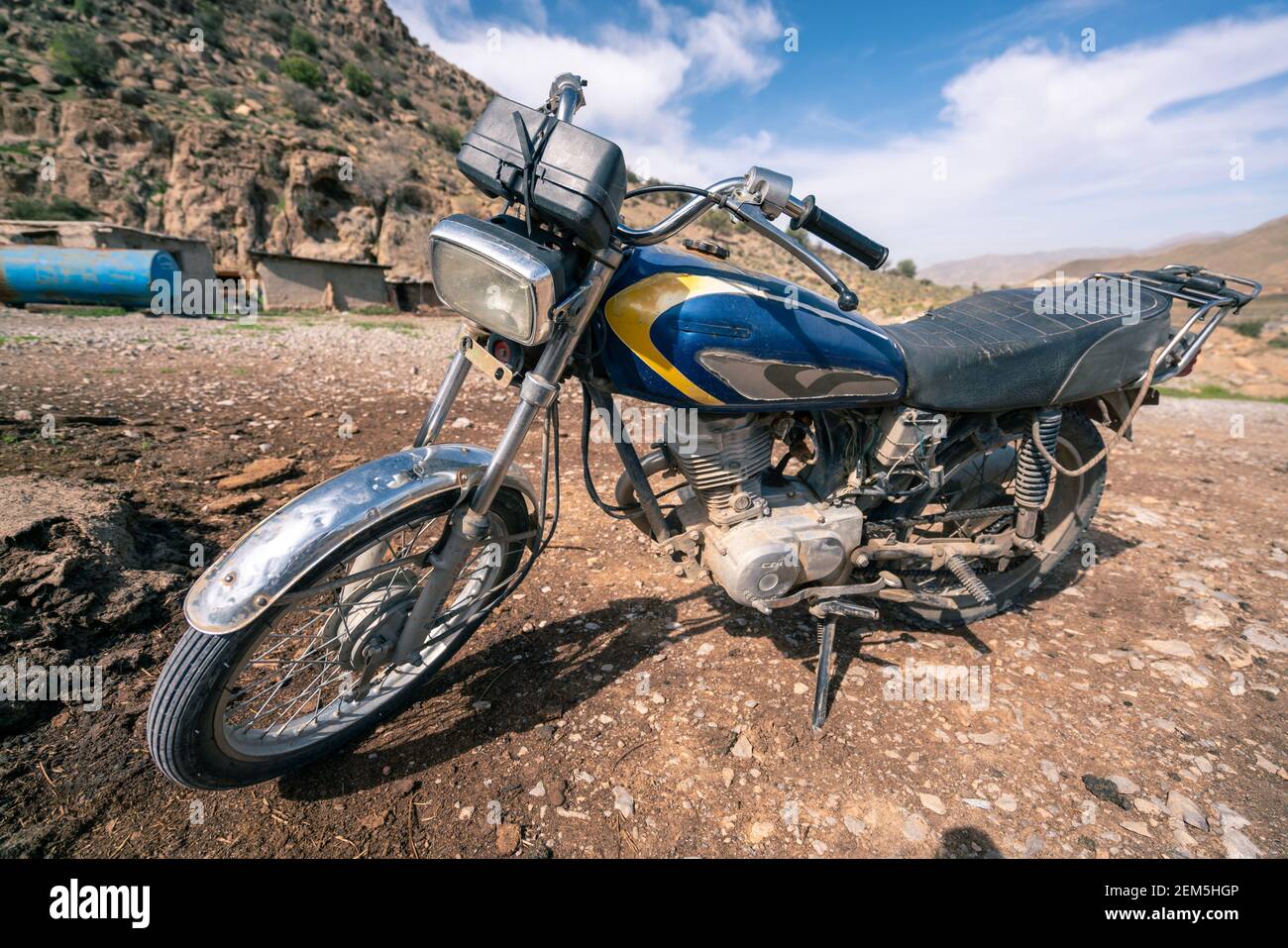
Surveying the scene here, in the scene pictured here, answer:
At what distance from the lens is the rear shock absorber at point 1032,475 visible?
262cm

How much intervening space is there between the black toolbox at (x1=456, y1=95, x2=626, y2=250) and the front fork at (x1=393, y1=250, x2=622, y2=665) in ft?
0.47

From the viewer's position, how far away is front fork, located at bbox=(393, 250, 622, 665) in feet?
5.53

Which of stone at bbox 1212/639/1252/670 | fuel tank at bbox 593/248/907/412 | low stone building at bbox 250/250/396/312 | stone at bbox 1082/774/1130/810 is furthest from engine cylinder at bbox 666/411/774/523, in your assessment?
low stone building at bbox 250/250/396/312

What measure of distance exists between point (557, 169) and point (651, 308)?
47cm

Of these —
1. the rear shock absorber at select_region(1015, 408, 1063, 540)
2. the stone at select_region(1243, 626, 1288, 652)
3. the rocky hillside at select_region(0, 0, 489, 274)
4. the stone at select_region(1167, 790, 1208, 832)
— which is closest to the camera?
the stone at select_region(1167, 790, 1208, 832)

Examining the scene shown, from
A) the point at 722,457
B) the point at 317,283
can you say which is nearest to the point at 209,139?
the point at 317,283

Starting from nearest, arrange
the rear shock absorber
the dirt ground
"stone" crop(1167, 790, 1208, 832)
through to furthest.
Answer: the dirt ground → "stone" crop(1167, 790, 1208, 832) → the rear shock absorber

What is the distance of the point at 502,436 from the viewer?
1.87m

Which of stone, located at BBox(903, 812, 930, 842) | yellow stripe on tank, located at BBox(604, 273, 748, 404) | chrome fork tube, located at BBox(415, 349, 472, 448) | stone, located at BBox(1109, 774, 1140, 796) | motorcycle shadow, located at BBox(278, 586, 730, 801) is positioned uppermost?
yellow stripe on tank, located at BBox(604, 273, 748, 404)

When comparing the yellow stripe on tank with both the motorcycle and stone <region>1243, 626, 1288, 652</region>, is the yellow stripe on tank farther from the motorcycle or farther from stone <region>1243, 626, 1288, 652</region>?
stone <region>1243, 626, 1288, 652</region>

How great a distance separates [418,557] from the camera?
6.32 feet
